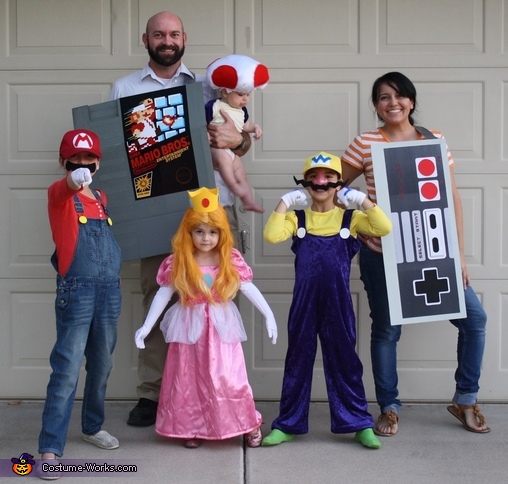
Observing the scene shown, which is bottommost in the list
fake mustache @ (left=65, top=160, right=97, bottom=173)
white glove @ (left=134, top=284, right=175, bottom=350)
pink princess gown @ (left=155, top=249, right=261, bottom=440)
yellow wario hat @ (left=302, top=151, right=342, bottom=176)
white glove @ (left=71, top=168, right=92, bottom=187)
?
pink princess gown @ (left=155, top=249, right=261, bottom=440)

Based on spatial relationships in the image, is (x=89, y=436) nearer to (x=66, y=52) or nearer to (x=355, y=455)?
(x=355, y=455)

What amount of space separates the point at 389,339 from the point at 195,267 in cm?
114

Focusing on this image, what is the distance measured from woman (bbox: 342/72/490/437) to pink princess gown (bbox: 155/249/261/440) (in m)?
0.73

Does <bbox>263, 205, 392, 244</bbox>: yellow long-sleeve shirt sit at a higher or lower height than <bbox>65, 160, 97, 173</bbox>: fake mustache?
lower

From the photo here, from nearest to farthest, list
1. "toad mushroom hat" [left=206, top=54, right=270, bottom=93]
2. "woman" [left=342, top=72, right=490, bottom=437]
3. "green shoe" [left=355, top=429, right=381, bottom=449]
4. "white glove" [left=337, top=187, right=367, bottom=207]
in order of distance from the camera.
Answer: "white glove" [left=337, top=187, right=367, bottom=207] → "green shoe" [left=355, top=429, right=381, bottom=449] → "toad mushroom hat" [left=206, top=54, right=270, bottom=93] → "woman" [left=342, top=72, right=490, bottom=437]

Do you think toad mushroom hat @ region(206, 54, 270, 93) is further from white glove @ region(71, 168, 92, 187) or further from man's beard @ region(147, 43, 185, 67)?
white glove @ region(71, 168, 92, 187)

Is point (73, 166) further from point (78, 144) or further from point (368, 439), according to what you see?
point (368, 439)

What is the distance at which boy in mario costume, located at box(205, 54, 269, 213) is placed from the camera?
4.29 m

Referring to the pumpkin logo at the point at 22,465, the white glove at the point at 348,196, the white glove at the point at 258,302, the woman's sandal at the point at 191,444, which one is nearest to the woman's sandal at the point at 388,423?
the white glove at the point at 258,302

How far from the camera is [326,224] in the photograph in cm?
414

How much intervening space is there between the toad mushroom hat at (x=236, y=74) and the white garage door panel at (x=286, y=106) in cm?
62

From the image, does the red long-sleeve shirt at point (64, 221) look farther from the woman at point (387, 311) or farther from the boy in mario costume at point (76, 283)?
the woman at point (387, 311)

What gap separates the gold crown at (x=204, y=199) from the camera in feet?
13.3

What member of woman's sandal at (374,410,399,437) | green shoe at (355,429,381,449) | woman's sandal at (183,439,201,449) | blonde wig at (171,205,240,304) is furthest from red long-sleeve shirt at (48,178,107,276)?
woman's sandal at (374,410,399,437)
